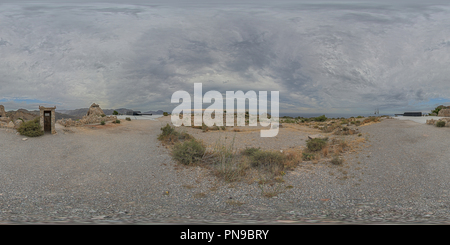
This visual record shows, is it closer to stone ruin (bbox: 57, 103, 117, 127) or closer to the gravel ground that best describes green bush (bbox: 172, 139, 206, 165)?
the gravel ground

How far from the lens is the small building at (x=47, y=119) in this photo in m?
12.1

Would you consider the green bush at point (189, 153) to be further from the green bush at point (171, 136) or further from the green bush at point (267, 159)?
the green bush at point (171, 136)

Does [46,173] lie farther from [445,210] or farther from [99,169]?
[445,210]

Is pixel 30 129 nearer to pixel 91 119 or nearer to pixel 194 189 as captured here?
pixel 91 119

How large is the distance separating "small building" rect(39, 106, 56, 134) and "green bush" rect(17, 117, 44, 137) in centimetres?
25

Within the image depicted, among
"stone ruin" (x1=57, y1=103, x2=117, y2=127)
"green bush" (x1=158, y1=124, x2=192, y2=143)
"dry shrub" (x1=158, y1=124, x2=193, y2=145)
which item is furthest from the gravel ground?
"stone ruin" (x1=57, y1=103, x2=117, y2=127)

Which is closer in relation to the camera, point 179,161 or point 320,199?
point 320,199

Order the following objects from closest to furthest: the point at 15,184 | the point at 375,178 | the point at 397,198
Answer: the point at 397,198 < the point at 15,184 < the point at 375,178

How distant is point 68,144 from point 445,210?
13892 millimetres

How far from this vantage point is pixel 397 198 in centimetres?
596

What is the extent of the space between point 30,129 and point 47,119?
106 cm

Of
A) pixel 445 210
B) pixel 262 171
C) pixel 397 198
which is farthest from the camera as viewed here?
pixel 262 171

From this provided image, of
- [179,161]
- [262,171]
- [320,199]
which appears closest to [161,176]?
[179,161]

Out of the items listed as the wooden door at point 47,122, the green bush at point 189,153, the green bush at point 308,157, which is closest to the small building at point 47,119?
the wooden door at point 47,122
